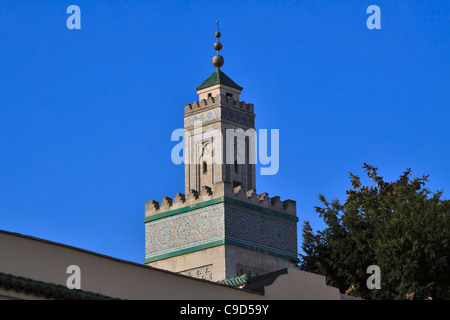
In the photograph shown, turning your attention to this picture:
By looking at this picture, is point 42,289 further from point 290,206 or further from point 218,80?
point 218,80

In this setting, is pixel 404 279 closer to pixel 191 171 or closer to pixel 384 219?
pixel 384 219

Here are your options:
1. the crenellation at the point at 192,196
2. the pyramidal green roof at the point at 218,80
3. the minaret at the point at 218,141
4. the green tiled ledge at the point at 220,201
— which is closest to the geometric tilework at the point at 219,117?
the minaret at the point at 218,141

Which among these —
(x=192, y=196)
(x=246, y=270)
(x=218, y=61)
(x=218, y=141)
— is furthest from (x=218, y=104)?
(x=246, y=270)

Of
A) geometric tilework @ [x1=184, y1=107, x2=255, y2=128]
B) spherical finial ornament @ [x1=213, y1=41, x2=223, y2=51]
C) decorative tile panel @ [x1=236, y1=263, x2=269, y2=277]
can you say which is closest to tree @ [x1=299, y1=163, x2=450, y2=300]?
decorative tile panel @ [x1=236, y1=263, x2=269, y2=277]

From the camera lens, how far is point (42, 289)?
16797 millimetres

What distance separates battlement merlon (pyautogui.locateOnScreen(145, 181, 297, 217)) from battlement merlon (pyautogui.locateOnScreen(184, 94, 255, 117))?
3.46 m

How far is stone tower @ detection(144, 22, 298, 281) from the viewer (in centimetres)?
4053

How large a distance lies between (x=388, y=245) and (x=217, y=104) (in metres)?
15.0

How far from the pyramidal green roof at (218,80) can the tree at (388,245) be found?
1314 cm

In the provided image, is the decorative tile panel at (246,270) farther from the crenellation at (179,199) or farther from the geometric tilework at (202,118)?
the geometric tilework at (202,118)

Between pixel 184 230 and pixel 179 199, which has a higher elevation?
pixel 179 199

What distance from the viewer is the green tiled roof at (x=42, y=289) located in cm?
1633
